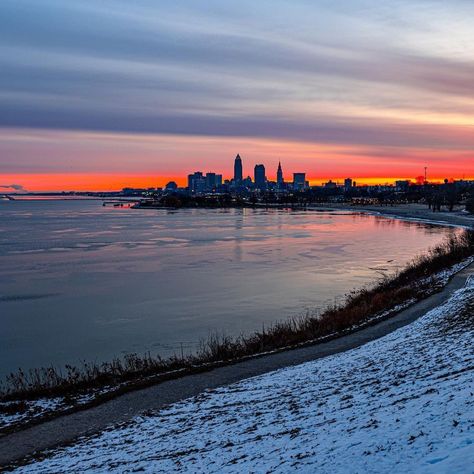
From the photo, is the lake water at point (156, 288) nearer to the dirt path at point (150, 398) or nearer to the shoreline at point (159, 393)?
the shoreline at point (159, 393)

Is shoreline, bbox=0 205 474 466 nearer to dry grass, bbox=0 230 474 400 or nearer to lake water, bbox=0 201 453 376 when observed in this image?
dry grass, bbox=0 230 474 400

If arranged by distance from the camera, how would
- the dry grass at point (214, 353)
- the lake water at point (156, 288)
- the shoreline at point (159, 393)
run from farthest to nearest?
1. the lake water at point (156, 288)
2. the dry grass at point (214, 353)
3. the shoreline at point (159, 393)

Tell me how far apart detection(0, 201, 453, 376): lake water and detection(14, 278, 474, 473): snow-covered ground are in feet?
20.2

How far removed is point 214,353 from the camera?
1555cm

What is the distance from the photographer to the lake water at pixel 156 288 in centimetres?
1850

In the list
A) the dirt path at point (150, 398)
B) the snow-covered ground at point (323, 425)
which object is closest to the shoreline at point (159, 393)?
the dirt path at point (150, 398)

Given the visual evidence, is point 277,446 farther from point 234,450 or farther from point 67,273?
point 67,273

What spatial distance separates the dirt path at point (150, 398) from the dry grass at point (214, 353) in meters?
0.84

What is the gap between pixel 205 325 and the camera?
803 inches

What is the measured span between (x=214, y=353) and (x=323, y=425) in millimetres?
7143

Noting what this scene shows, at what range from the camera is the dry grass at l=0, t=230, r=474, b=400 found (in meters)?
13.3

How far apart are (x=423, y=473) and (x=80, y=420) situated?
709cm

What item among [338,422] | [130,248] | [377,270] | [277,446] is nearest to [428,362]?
[338,422]

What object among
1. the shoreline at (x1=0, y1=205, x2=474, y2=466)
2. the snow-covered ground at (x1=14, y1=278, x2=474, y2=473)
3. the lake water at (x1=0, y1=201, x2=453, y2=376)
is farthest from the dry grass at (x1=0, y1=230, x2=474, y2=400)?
the snow-covered ground at (x1=14, y1=278, x2=474, y2=473)
